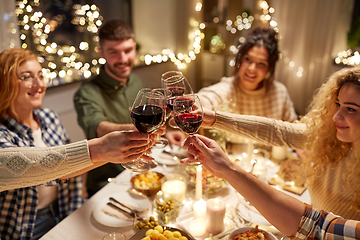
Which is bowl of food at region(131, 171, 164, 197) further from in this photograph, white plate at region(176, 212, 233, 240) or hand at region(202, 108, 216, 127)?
hand at region(202, 108, 216, 127)

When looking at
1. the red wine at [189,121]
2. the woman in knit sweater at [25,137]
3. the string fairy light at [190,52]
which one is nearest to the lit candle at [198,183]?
the red wine at [189,121]

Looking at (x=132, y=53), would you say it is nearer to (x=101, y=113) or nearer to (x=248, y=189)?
(x=101, y=113)

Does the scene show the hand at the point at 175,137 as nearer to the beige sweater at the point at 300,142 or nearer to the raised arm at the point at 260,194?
the beige sweater at the point at 300,142

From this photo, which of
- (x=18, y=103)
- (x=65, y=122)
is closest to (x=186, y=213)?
(x=18, y=103)

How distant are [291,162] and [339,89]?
1.50 ft

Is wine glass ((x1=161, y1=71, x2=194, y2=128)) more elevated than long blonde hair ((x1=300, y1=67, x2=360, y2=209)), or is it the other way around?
wine glass ((x1=161, y1=71, x2=194, y2=128))

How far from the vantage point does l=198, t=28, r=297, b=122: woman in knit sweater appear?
6.41 feet

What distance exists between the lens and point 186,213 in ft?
3.86

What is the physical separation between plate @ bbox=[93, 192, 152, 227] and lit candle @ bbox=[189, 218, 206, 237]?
0.21 meters

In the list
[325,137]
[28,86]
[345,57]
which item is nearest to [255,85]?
[325,137]

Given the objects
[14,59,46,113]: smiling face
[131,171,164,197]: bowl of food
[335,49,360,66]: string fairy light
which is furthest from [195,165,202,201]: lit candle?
[335,49,360,66]: string fairy light

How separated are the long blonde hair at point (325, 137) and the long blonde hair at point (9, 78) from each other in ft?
4.76

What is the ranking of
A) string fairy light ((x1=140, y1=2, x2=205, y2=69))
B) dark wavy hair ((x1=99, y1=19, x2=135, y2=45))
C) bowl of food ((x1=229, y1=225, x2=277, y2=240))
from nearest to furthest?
bowl of food ((x1=229, y1=225, x2=277, y2=240))
dark wavy hair ((x1=99, y1=19, x2=135, y2=45))
string fairy light ((x1=140, y1=2, x2=205, y2=69))

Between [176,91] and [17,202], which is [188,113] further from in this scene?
[17,202]
